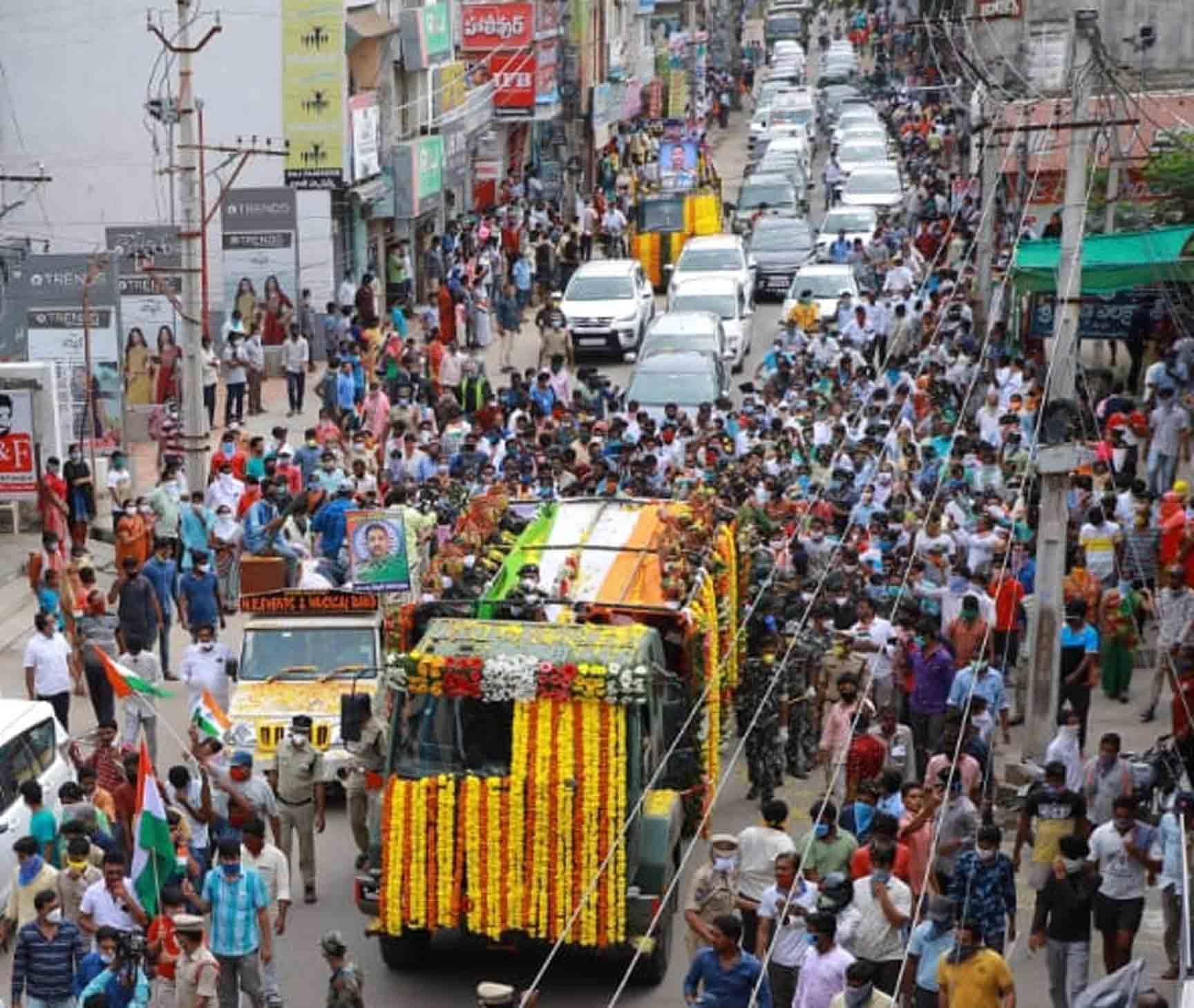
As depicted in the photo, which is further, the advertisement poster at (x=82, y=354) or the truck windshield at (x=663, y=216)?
the truck windshield at (x=663, y=216)

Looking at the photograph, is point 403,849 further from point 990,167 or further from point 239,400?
point 990,167

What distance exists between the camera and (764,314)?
43688 mm

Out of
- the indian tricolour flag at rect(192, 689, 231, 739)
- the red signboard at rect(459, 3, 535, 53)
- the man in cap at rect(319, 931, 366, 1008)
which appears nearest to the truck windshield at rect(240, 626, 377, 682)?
the indian tricolour flag at rect(192, 689, 231, 739)

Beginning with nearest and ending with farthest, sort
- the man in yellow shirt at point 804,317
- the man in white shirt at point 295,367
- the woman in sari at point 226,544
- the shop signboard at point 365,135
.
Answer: the woman in sari at point 226,544 → the man in white shirt at point 295,367 → the man in yellow shirt at point 804,317 → the shop signboard at point 365,135

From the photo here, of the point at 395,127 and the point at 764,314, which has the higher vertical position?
the point at 395,127

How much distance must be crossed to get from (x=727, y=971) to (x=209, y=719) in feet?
18.3

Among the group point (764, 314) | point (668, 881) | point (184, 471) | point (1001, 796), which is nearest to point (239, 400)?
point (184, 471)

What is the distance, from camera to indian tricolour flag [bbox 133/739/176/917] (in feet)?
46.9

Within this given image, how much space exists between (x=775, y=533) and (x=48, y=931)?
34.4 ft

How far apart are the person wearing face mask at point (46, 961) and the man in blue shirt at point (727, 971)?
11.0ft

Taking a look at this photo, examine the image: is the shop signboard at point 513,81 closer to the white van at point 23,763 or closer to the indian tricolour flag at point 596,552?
the indian tricolour flag at point 596,552

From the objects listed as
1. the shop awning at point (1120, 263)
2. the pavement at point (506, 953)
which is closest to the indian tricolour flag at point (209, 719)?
the pavement at point (506, 953)

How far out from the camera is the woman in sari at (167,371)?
3167 cm

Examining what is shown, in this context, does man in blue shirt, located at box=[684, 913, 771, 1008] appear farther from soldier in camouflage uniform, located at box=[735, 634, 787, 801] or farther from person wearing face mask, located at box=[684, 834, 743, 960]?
soldier in camouflage uniform, located at box=[735, 634, 787, 801]
